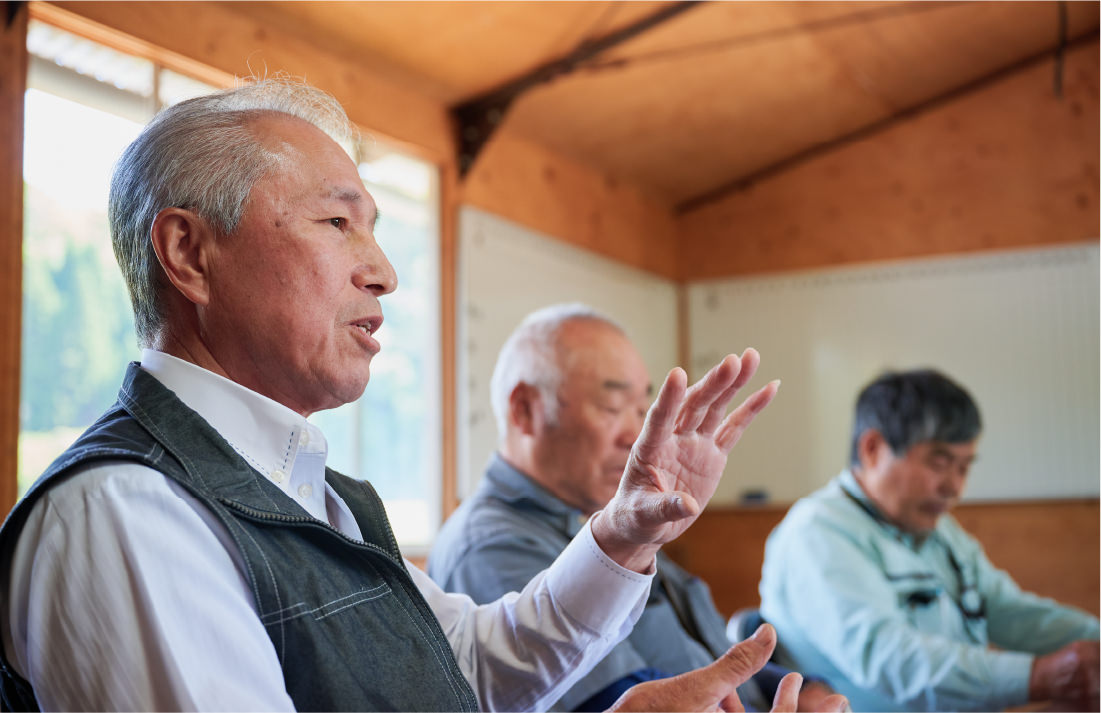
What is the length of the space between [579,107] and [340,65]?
1509mm

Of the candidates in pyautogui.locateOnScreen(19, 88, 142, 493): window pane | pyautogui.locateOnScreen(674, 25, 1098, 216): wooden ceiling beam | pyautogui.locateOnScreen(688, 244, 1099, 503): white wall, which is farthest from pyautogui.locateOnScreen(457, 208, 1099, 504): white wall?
pyautogui.locateOnScreen(19, 88, 142, 493): window pane

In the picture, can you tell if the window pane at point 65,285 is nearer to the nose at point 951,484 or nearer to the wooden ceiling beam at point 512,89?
the wooden ceiling beam at point 512,89

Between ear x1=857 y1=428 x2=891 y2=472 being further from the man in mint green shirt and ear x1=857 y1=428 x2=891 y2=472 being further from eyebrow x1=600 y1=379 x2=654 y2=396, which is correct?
eyebrow x1=600 y1=379 x2=654 y2=396

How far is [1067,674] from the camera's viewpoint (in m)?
2.04

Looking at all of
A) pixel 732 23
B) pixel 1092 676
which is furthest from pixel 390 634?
pixel 732 23

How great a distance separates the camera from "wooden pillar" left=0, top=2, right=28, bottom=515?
3039 millimetres

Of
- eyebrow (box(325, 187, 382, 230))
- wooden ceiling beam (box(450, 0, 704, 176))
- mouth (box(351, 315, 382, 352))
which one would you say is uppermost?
wooden ceiling beam (box(450, 0, 704, 176))

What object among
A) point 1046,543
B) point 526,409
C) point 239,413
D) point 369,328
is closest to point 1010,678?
point 526,409

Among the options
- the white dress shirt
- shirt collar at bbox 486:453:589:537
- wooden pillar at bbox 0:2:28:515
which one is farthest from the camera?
wooden pillar at bbox 0:2:28:515

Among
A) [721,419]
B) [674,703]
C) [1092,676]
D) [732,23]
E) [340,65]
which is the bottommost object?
[1092,676]

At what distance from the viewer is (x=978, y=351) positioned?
601 cm

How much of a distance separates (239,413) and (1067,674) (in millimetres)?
1761

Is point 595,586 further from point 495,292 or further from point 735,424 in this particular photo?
point 495,292

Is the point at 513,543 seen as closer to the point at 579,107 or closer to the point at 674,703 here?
the point at 674,703
